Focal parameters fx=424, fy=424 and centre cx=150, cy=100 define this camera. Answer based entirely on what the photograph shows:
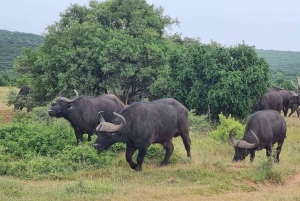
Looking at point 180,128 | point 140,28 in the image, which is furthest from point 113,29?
point 180,128

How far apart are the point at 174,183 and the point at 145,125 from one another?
1.69 m

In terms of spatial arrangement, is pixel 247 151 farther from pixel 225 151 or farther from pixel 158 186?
pixel 158 186

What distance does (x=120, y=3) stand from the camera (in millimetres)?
23312

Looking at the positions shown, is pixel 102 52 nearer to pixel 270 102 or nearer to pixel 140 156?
pixel 270 102

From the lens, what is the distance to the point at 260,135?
1188cm

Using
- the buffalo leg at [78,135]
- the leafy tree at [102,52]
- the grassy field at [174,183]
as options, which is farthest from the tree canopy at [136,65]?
the grassy field at [174,183]

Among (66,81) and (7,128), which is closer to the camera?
(7,128)

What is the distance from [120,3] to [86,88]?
5.40 meters

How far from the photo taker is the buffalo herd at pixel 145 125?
33.3 feet

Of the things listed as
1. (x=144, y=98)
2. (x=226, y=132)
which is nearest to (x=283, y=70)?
(x=144, y=98)

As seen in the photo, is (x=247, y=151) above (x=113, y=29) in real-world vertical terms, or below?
below

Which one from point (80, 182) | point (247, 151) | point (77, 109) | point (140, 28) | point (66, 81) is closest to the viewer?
point (80, 182)

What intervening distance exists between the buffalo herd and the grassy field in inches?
20.8

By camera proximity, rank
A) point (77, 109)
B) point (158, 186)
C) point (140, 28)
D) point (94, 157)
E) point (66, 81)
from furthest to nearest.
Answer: point (140, 28)
point (66, 81)
point (77, 109)
point (94, 157)
point (158, 186)
